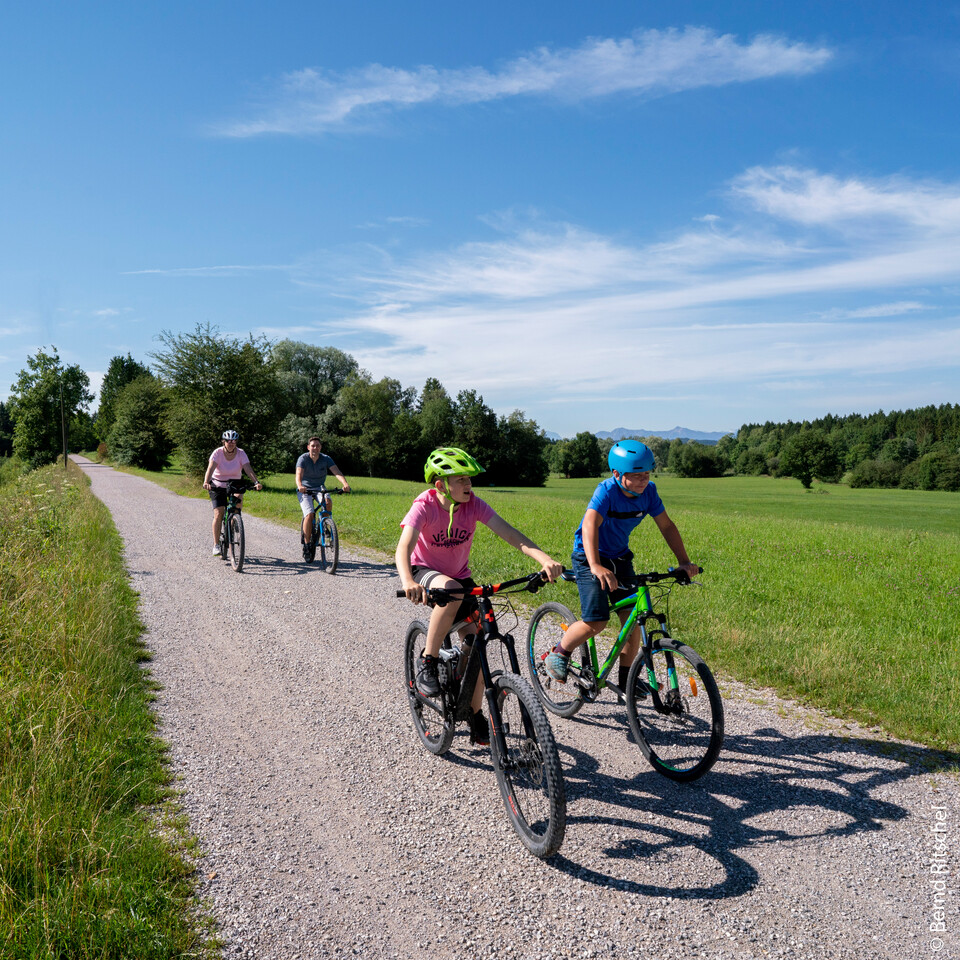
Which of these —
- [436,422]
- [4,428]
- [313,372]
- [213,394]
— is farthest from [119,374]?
[213,394]

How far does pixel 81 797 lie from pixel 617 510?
3.70 m

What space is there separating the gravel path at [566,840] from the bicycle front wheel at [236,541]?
4968 millimetres

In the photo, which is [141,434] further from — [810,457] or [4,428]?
[4,428]

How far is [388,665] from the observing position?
6449 millimetres

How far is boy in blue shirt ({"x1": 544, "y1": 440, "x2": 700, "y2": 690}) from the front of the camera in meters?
4.55

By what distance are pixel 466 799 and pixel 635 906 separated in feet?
4.18

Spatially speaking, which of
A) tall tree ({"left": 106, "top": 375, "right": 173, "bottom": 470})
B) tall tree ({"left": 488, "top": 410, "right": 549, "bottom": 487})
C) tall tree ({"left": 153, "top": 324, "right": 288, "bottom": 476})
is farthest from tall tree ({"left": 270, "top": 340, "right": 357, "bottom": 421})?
tall tree ({"left": 153, "top": 324, "right": 288, "bottom": 476})

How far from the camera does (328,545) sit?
11297 mm

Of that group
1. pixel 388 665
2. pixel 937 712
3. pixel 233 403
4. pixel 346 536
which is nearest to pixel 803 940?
pixel 937 712

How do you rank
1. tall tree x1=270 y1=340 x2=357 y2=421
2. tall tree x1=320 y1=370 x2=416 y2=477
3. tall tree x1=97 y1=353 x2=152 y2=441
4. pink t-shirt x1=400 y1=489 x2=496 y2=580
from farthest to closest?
tall tree x1=97 y1=353 x2=152 y2=441
tall tree x1=270 y1=340 x2=357 y2=421
tall tree x1=320 y1=370 x2=416 y2=477
pink t-shirt x1=400 y1=489 x2=496 y2=580

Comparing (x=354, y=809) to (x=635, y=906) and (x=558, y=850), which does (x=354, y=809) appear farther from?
(x=635, y=906)

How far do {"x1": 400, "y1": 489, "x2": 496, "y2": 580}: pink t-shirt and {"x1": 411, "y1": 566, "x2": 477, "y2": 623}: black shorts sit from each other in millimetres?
97

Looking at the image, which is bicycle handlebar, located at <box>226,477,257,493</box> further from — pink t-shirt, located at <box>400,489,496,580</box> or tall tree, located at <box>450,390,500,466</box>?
tall tree, located at <box>450,390,500,466</box>

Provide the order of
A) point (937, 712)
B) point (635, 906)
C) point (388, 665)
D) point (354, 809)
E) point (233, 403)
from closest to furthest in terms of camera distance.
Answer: point (635, 906) → point (354, 809) → point (937, 712) → point (388, 665) → point (233, 403)
